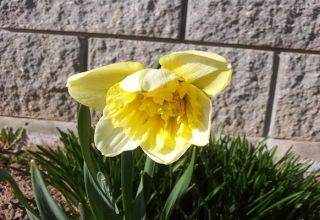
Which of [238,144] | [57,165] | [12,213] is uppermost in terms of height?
[238,144]

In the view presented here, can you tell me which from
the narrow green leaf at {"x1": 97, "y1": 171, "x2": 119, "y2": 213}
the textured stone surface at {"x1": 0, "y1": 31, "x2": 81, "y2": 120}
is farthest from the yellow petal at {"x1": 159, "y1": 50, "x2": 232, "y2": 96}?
the textured stone surface at {"x1": 0, "y1": 31, "x2": 81, "y2": 120}

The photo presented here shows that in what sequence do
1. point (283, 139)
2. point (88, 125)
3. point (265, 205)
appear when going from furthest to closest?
→ point (283, 139) < point (265, 205) < point (88, 125)

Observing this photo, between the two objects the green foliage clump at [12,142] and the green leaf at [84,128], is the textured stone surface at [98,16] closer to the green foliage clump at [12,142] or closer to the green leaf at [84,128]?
the green foliage clump at [12,142]

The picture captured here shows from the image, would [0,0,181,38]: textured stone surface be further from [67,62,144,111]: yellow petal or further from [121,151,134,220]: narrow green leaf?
[67,62,144,111]: yellow petal

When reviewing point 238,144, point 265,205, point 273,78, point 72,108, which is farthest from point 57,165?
point 273,78

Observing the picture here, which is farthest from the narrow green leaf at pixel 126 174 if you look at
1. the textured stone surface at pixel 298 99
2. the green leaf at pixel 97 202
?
the textured stone surface at pixel 298 99

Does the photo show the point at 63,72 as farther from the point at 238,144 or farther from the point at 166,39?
the point at 238,144

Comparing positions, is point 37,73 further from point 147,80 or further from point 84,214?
point 147,80

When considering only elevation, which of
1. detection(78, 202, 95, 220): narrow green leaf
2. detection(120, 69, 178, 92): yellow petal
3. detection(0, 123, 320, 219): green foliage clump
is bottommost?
detection(0, 123, 320, 219): green foliage clump

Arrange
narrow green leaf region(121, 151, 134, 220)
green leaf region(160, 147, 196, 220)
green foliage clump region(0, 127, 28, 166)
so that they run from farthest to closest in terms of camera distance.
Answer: green foliage clump region(0, 127, 28, 166)
green leaf region(160, 147, 196, 220)
narrow green leaf region(121, 151, 134, 220)
